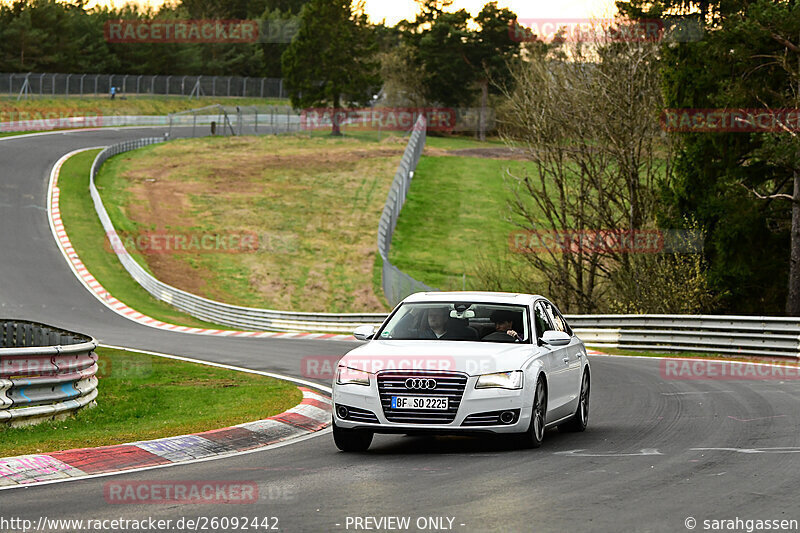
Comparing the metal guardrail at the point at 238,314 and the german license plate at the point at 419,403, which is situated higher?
the german license plate at the point at 419,403

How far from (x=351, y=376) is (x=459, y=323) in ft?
4.79

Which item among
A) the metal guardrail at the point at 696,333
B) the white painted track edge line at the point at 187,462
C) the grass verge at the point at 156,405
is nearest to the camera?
the white painted track edge line at the point at 187,462

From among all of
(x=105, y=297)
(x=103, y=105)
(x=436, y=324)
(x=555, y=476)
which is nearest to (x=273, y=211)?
(x=105, y=297)

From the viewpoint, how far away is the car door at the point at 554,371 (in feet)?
37.4

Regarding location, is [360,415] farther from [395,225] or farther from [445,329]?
[395,225]

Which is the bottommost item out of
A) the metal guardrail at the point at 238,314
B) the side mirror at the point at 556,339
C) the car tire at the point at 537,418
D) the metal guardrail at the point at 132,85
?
the metal guardrail at the point at 238,314

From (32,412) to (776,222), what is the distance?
83.4 feet

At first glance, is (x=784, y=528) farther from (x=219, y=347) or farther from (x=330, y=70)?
(x=330, y=70)

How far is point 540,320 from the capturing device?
12.2 meters

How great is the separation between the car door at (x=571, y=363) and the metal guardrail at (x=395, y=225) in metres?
18.4

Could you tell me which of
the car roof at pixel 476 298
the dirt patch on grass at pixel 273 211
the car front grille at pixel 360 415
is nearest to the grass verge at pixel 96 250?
the dirt patch on grass at pixel 273 211

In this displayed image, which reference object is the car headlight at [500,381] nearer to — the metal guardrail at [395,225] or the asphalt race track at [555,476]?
Answer: the asphalt race track at [555,476]

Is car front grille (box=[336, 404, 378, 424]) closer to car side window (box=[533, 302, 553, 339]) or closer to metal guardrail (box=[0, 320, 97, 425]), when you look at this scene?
car side window (box=[533, 302, 553, 339])

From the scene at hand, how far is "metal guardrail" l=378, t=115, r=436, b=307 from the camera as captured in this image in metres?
35.3
